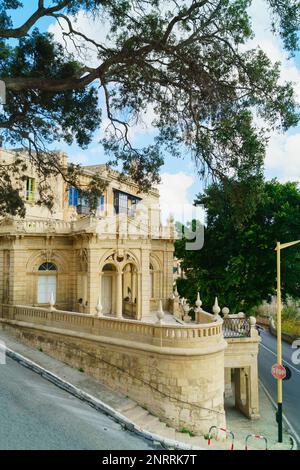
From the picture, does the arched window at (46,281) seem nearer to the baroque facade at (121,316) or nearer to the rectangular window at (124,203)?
the baroque facade at (121,316)

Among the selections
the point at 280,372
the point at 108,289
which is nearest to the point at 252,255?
the point at 108,289

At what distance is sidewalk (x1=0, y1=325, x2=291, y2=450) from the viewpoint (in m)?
12.1

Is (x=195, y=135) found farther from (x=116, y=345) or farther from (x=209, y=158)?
(x=116, y=345)

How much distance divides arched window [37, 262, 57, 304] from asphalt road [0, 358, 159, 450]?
8216 mm

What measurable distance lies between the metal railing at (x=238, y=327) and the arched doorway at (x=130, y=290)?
570 cm

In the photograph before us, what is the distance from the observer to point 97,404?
41.3 feet

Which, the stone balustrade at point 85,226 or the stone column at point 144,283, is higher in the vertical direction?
the stone balustrade at point 85,226

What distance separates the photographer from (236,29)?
1083cm

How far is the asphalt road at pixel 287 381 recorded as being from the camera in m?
19.3

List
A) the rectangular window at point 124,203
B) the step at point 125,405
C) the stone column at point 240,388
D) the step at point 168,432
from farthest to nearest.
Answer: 1. the rectangular window at point 124,203
2. the stone column at point 240,388
3. the step at point 125,405
4. the step at point 168,432

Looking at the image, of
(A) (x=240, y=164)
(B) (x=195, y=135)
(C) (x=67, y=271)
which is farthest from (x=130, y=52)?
(C) (x=67, y=271)

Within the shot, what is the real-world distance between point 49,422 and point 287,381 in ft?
61.8

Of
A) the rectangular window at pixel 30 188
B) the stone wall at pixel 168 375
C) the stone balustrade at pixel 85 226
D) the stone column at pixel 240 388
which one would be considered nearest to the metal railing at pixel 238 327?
the stone column at pixel 240 388

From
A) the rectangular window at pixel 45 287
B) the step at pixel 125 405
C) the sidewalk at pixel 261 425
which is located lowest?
the sidewalk at pixel 261 425
